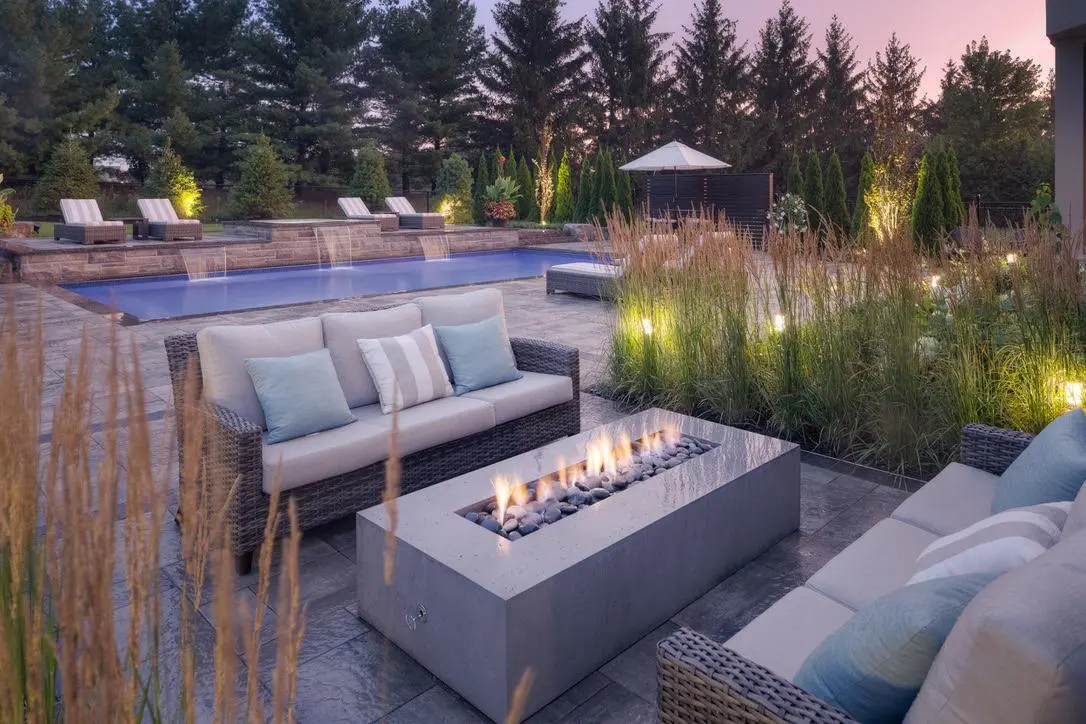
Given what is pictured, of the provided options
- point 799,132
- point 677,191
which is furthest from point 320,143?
point 799,132

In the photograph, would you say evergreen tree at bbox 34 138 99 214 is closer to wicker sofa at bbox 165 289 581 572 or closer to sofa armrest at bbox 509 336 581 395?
wicker sofa at bbox 165 289 581 572

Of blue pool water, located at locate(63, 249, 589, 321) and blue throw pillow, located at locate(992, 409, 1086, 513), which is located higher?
blue pool water, located at locate(63, 249, 589, 321)

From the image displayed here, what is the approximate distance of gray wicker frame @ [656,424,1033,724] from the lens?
1.22 metres

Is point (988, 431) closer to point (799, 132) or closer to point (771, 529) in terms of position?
point (771, 529)

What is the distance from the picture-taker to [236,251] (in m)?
12.9

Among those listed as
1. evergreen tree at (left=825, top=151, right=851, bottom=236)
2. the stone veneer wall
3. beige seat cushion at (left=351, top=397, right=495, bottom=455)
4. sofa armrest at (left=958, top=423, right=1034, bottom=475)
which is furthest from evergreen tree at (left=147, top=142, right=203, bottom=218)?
sofa armrest at (left=958, top=423, right=1034, bottom=475)

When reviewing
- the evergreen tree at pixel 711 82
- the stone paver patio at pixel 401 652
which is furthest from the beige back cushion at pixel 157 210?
the evergreen tree at pixel 711 82

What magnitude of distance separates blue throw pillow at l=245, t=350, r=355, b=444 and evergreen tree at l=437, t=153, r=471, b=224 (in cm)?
1720

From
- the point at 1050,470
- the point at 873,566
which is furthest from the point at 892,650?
the point at 1050,470

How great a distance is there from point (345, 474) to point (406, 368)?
65 cm

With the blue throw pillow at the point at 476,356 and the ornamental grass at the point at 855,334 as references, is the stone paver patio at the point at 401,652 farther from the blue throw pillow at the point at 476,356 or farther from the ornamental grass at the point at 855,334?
the blue throw pillow at the point at 476,356

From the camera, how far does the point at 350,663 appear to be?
7.53ft

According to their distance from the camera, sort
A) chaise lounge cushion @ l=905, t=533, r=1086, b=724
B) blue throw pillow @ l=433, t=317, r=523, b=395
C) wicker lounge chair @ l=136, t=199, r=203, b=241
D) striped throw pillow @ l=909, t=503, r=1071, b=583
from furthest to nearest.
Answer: wicker lounge chair @ l=136, t=199, r=203, b=241, blue throw pillow @ l=433, t=317, r=523, b=395, striped throw pillow @ l=909, t=503, r=1071, b=583, chaise lounge cushion @ l=905, t=533, r=1086, b=724

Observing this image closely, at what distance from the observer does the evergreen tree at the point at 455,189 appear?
65.8 ft
